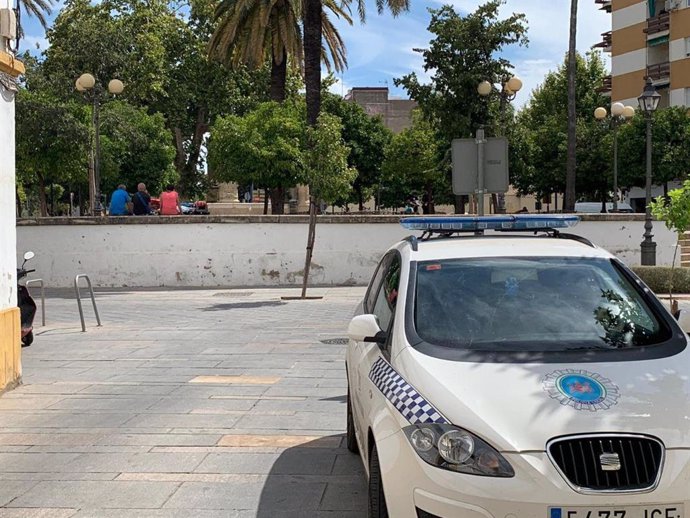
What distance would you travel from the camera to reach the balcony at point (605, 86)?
58.7 meters

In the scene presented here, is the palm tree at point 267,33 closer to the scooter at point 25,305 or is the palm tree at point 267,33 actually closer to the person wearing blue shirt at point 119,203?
the person wearing blue shirt at point 119,203

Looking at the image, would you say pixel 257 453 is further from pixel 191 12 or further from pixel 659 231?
pixel 191 12

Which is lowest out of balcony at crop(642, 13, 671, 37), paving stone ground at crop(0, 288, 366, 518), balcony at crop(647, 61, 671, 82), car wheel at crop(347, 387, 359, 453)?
paving stone ground at crop(0, 288, 366, 518)

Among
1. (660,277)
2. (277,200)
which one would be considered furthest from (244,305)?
(277,200)

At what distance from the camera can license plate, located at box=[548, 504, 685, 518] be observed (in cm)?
304

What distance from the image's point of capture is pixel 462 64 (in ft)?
103

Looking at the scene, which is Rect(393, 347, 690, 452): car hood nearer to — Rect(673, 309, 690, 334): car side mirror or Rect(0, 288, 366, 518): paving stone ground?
Rect(673, 309, 690, 334): car side mirror

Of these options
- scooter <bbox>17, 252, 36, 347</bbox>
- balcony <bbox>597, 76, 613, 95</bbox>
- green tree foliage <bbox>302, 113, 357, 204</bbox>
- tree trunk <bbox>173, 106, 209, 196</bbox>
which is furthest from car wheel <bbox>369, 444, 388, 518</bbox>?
balcony <bbox>597, 76, 613, 95</bbox>

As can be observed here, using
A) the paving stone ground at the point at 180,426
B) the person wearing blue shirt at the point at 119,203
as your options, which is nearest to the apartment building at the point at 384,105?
the person wearing blue shirt at the point at 119,203

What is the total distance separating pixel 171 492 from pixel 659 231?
61.8ft

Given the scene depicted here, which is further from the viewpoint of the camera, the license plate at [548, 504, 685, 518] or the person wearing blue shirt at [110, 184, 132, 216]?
the person wearing blue shirt at [110, 184, 132, 216]

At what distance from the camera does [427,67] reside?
106ft

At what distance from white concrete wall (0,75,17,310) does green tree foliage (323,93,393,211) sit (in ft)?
143

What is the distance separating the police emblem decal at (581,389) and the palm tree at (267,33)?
24235 mm
